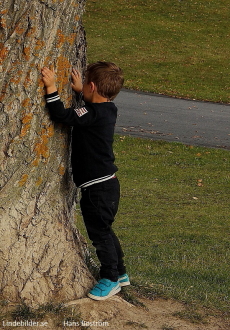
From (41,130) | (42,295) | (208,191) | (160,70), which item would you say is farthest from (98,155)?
(160,70)

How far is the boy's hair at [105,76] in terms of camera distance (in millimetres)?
4297

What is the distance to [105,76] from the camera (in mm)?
4305

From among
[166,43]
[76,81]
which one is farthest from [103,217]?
[166,43]

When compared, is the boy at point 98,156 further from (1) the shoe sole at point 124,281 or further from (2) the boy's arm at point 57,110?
(1) the shoe sole at point 124,281

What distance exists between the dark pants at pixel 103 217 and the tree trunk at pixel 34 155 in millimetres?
180

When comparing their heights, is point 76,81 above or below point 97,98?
above

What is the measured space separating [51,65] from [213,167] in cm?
914

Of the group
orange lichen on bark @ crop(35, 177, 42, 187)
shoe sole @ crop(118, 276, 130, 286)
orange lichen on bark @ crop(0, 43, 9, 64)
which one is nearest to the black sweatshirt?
orange lichen on bark @ crop(35, 177, 42, 187)

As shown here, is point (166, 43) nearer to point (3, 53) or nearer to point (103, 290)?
point (103, 290)

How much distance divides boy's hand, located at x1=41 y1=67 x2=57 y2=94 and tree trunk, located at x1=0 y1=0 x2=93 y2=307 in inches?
1.5

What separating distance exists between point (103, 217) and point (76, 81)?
3.31 feet

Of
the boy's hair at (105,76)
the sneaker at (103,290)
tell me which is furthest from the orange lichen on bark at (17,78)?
the sneaker at (103,290)

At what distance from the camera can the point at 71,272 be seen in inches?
172

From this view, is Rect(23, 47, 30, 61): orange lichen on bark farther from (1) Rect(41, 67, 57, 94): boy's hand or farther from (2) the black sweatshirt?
(2) the black sweatshirt
